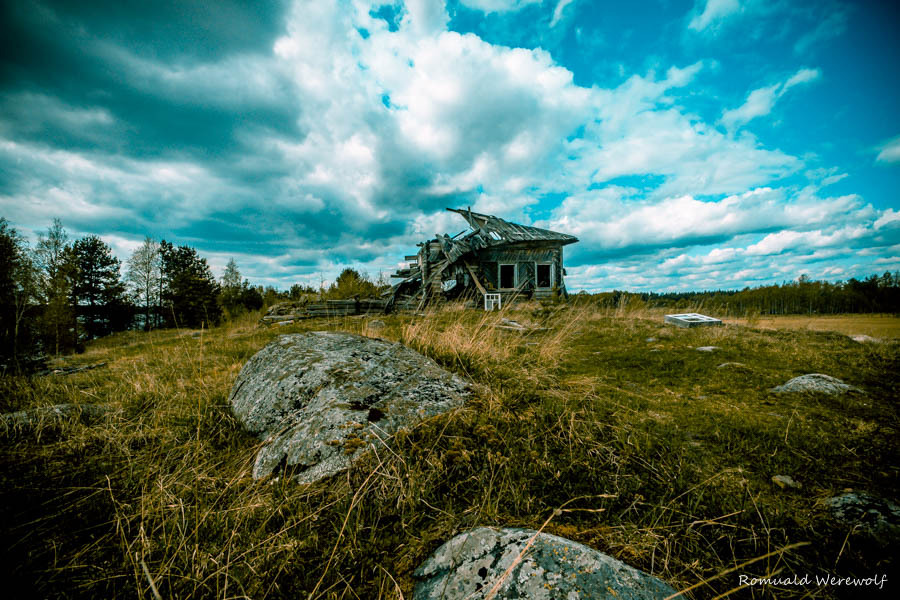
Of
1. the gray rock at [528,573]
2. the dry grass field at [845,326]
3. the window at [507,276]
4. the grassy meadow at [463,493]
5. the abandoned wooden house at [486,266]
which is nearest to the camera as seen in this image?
the gray rock at [528,573]

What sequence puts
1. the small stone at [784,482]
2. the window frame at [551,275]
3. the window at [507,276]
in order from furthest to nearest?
the window at [507,276] → the window frame at [551,275] → the small stone at [784,482]

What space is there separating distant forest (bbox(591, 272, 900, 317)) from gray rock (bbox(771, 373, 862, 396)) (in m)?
8.90

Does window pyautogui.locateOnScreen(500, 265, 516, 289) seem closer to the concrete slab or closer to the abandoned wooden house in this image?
the abandoned wooden house

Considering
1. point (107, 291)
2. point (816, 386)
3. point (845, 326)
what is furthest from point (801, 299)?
point (107, 291)

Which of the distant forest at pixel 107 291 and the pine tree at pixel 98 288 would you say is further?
the pine tree at pixel 98 288

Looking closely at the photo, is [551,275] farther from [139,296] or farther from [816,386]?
[139,296]

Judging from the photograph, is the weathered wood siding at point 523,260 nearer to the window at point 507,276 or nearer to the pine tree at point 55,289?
the window at point 507,276

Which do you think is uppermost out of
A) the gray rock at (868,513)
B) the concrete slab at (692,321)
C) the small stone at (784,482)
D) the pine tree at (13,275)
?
the pine tree at (13,275)

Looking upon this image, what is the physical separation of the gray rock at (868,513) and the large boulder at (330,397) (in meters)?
1.95

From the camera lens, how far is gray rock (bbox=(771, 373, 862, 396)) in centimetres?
280

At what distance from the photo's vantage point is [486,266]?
17.7m

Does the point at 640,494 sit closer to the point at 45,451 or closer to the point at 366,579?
the point at 366,579

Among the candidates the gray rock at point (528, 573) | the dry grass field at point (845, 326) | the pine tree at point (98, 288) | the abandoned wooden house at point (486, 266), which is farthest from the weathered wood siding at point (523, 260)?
the pine tree at point (98, 288)

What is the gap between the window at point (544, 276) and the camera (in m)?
18.2
